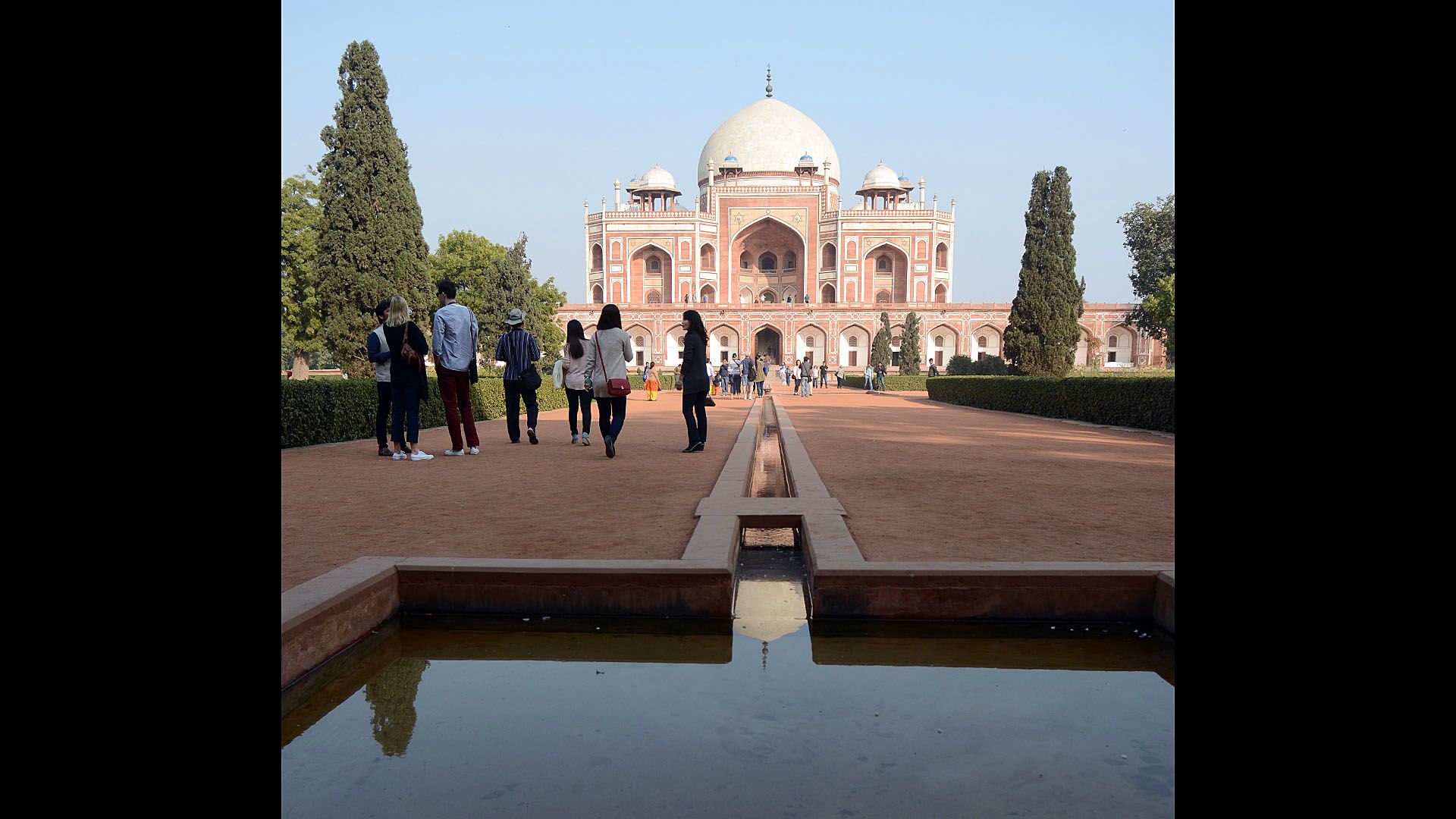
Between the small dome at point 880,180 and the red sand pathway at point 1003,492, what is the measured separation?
41025 mm

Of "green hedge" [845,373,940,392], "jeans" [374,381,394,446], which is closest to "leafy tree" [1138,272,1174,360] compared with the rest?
"green hedge" [845,373,940,392]

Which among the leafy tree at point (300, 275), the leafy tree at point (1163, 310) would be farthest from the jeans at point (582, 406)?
the leafy tree at point (1163, 310)

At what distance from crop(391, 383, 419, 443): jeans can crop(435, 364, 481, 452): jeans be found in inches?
7.2

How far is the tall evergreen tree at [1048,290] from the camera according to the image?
1717 cm

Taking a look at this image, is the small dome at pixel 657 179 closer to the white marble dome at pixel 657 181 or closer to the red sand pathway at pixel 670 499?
the white marble dome at pixel 657 181

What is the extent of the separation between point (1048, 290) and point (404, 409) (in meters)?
13.7

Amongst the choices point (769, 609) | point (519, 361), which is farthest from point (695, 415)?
point (769, 609)

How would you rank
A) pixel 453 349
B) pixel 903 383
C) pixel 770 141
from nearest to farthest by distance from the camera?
pixel 453 349 < pixel 903 383 < pixel 770 141

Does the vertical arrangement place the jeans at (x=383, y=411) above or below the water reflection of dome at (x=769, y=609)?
above

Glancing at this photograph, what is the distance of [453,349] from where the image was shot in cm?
627

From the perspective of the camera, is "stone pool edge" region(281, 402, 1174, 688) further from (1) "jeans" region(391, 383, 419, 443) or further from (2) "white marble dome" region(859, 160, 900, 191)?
(2) "white marble dome" region(859, 160, 900, 191)

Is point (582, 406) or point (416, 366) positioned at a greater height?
point (416, 366)

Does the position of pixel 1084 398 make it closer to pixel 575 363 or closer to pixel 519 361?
pixel 575 363

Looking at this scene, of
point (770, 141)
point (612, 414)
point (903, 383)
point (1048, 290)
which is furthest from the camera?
point (770, 141)
